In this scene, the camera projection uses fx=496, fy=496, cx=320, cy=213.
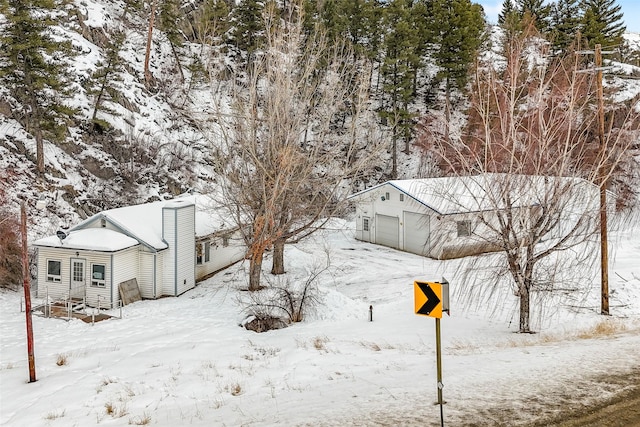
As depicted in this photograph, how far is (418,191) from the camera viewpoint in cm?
2989

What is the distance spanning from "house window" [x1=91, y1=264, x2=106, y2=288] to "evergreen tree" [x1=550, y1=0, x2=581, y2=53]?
43.7 m

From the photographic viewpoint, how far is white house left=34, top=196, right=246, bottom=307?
70.7 ft

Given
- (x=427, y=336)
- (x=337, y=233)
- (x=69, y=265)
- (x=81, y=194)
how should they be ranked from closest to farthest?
(x=427, y=336) → (x=69, y=265) → (x=81, y=194) → (x=337, y=233)

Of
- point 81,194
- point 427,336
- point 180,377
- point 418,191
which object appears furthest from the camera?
point 81,194

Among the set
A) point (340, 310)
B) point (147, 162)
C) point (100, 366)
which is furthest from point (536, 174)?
point (147, 162)

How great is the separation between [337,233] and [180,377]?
2476 centimetres

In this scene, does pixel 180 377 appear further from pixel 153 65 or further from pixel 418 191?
Answer: pixel 153 65

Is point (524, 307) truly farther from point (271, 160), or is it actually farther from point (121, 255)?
point (121, 255)

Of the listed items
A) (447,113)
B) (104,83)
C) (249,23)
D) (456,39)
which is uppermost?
(249,23)

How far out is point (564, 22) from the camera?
49.9 meters

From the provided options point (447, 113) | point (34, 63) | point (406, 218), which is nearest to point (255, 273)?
point (406, 218)

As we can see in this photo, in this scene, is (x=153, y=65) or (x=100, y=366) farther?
(x=153, y=65)

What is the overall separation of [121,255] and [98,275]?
4.36 feet

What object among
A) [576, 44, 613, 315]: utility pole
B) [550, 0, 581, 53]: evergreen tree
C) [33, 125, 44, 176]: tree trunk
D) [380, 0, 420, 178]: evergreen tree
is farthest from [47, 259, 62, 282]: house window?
[550, 0, 581, 53]: evergreen tree
